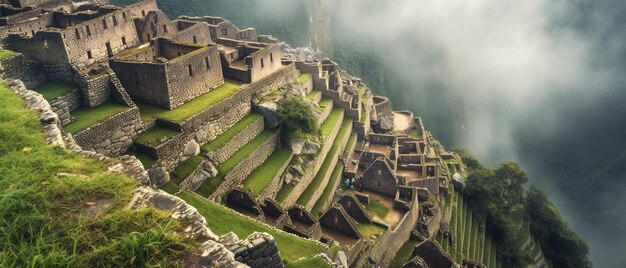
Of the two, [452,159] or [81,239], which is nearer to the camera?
[81,239]

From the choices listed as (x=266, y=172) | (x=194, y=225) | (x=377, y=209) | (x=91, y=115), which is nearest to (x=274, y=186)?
(x=266, y=172)

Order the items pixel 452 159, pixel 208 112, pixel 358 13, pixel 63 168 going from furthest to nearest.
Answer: pixel 358 13, pixel 452 159, pixel 208 112, pixel 63 168

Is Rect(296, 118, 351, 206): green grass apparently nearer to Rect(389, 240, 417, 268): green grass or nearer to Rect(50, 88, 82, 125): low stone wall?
Rect(389, 240, 417, 268): green grass

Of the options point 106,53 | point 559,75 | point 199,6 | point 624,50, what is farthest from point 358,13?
point 106,53

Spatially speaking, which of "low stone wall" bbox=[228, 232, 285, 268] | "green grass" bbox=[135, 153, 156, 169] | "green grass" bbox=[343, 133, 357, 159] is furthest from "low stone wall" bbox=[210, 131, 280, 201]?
"low stone wall" bbox=[228, 232, 285, 268]

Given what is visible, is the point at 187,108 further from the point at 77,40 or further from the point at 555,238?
the point at 555,238

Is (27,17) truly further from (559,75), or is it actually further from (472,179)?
(559,75)
